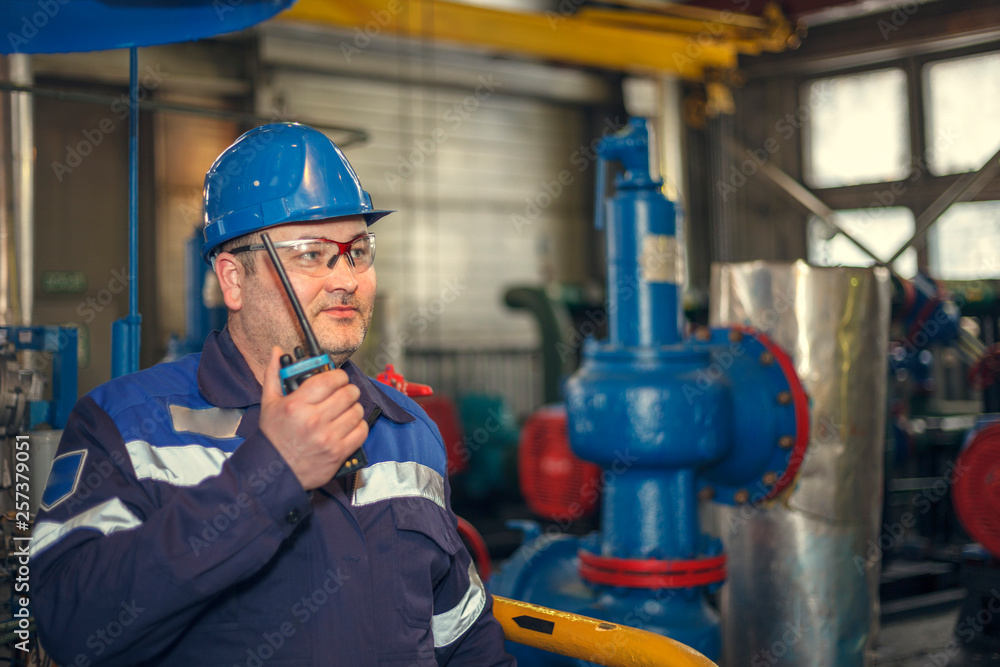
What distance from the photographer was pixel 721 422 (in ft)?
7.71

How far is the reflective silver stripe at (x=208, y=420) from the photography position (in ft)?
4.42

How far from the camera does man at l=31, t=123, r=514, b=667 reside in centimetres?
113

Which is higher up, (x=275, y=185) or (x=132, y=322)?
(x=275, y=185)

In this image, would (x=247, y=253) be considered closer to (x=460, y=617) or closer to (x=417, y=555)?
(x=417, y=555)

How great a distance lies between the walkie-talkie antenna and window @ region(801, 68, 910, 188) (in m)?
7.91

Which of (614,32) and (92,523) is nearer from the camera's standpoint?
(92,523)

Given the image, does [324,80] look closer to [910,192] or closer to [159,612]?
[910,192]

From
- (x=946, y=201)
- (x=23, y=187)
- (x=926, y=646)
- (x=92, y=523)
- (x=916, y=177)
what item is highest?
(x=916, y=177)

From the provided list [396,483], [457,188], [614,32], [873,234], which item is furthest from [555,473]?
[873,234]

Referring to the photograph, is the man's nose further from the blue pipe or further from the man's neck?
the blue pipe

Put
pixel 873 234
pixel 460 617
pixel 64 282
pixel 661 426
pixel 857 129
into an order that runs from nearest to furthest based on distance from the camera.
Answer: pixel 460 617 → pixel 661 426 → pixel 64 282 → pixel 873 234 → pixel 857 129

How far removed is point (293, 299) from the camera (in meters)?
1.31

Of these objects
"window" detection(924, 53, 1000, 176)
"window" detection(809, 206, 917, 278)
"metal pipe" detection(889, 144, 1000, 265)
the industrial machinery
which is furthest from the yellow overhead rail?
the industrial machinery

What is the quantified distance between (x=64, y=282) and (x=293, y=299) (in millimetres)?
6110
